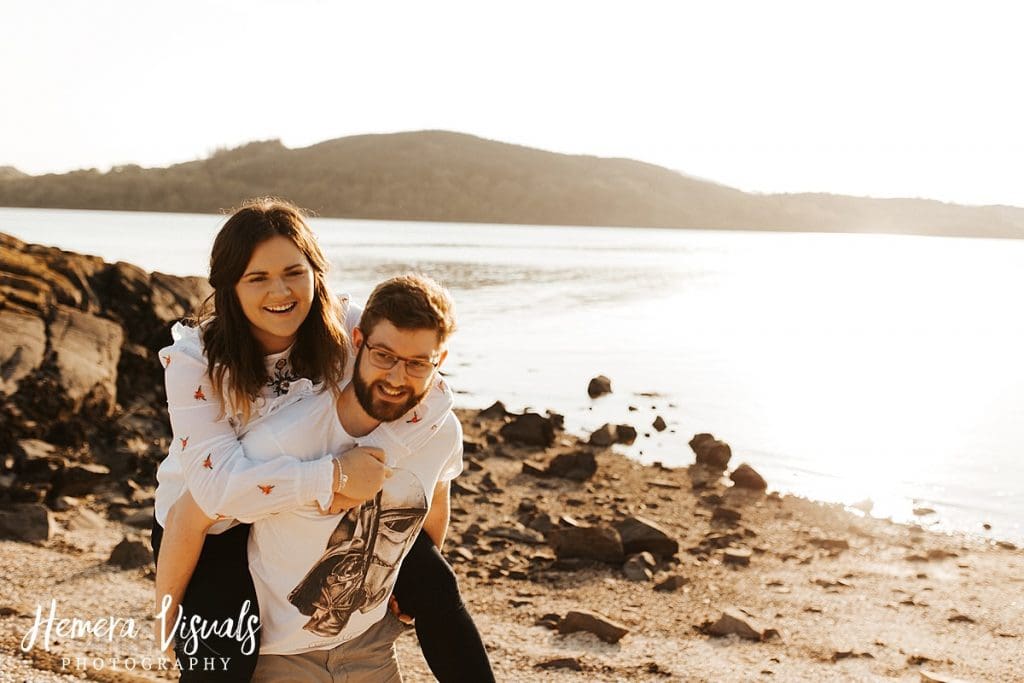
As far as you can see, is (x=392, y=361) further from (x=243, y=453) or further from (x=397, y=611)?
(x=397, y=611)

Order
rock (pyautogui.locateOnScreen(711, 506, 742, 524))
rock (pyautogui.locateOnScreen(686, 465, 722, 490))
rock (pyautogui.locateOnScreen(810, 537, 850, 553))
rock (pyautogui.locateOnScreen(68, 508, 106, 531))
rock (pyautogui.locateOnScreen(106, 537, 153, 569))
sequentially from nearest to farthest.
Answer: rock (pyautogui.locateOnScreen(106, 537, 153, 569))
rock (pyautogui.locateOnScreen(68, 508, 106, 531))
rock (pyautogui.locateOnScreen(810, 537, 850, 553))
rock (pyautogui.locateOnScreen(711, 506, 742, 524))
rock (pyautogui.locateOnScreen(686, 465, 722, 490))

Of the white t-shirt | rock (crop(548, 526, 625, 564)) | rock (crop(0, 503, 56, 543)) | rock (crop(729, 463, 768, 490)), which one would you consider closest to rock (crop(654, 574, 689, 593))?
rock (crop(548, 526, 625, 564))

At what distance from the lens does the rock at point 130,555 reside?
6863 millimetres

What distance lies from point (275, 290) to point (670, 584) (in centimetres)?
529

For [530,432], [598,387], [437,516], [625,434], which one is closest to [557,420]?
[625,434]

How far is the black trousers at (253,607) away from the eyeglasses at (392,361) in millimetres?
740

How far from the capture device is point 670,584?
25.4 ft

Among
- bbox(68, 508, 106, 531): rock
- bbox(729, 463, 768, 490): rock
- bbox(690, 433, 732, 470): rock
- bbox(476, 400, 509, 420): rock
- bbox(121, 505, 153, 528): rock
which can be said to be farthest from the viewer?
bbox(476, 400, 509, 420): rock

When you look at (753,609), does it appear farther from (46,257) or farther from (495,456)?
(46,257)

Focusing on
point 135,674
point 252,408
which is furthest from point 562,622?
point 252,408

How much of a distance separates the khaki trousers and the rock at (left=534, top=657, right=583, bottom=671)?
7.91ft

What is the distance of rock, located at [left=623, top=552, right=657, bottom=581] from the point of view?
7898 mm

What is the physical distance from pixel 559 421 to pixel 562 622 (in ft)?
27.7

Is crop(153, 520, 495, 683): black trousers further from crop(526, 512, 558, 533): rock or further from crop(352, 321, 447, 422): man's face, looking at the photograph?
crop(526, 512, 558, 533): rock
